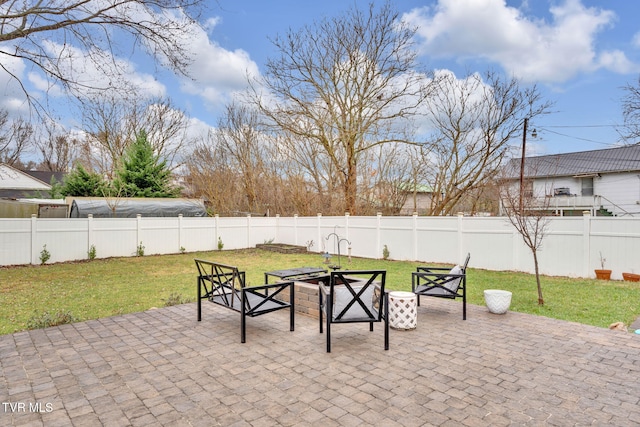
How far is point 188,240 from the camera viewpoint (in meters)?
16.1

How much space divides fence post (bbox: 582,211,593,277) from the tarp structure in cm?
1571

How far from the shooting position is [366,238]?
14.2m

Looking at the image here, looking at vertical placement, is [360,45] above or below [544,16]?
above

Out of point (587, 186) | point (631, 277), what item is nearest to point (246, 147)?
point (631, 277)

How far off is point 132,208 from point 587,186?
28.1 meters

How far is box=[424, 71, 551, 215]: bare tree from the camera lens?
14.3 meters

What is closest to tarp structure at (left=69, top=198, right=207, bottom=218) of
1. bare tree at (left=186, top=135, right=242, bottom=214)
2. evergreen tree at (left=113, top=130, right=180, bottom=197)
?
evergreen tree at (left=113, top=130, right=180, bottom=197)

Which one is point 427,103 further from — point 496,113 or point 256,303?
point 256,303

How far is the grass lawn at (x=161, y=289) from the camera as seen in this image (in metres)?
5.96

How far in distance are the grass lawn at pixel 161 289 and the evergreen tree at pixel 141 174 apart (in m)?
7.67

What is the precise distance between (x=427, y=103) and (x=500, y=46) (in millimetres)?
5445

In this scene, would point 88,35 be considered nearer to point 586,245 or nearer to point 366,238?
point 366,238

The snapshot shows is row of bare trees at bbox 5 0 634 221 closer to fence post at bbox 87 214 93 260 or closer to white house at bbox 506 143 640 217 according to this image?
fence post at bbox 87 214 93 260

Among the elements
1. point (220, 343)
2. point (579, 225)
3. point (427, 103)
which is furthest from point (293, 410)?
point (427, 103)
